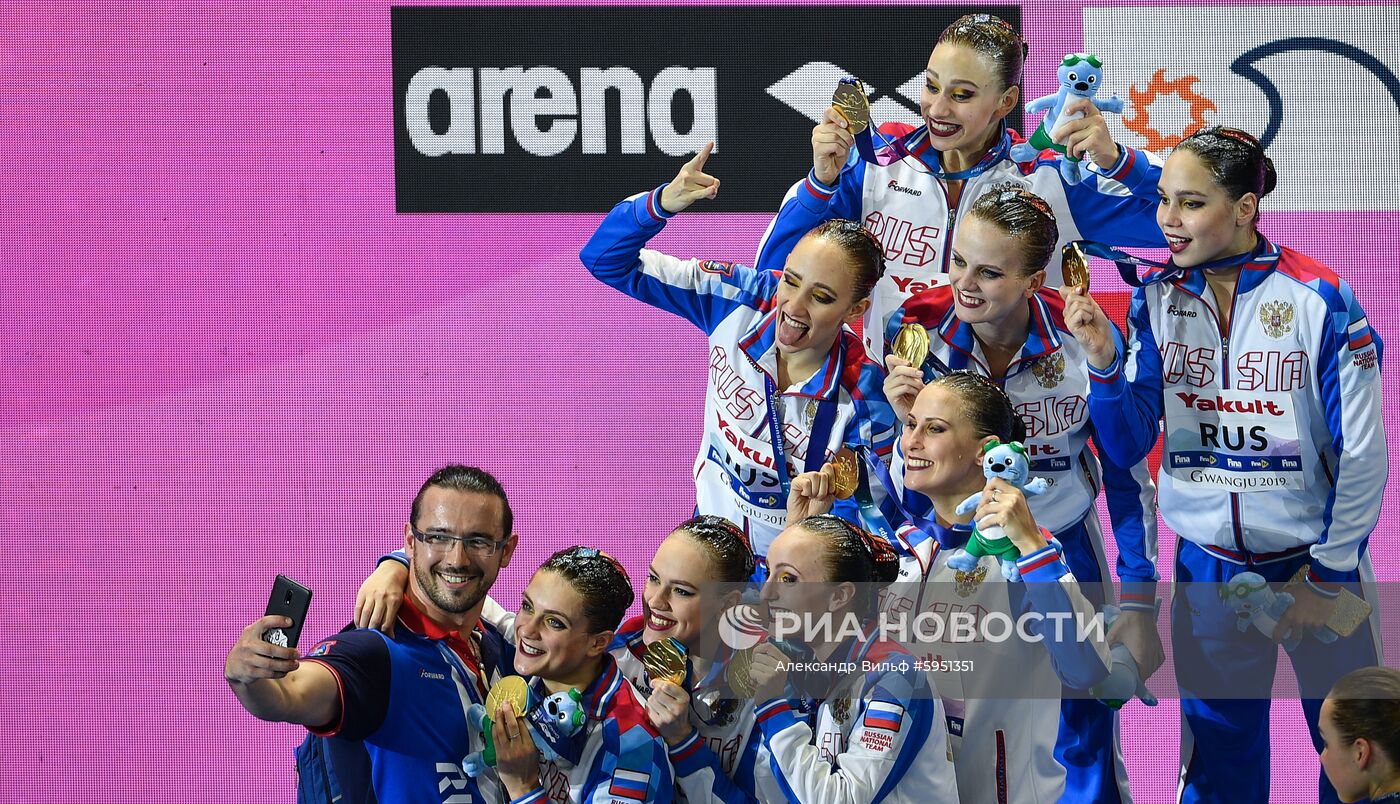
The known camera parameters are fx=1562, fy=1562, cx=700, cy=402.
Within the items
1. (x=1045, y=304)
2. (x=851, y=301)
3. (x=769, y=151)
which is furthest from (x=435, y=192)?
(x=1045, y=304)

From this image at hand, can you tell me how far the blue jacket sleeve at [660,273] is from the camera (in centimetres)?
412

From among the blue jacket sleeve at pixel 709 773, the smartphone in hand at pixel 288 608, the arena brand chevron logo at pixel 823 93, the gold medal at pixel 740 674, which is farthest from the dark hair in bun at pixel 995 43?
the smartphone in hand at pixel 288 608

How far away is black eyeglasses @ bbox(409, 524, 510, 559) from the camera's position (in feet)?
11.0

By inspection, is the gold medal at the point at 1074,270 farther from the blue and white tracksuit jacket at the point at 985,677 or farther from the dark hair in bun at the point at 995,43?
the blue and white tracksuit jacket at the point at 985,677

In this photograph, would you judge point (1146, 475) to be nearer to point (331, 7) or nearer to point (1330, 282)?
point (1330, 282)

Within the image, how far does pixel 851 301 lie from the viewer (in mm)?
3832

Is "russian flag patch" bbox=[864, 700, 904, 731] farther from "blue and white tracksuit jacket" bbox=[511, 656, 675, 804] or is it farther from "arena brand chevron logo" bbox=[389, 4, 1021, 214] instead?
"arena brand chevron logo" bbox=[389, 4, 1021, 214]

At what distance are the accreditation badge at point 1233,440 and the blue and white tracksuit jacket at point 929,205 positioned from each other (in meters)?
0.57

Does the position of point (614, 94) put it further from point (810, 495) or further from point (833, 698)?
point (833, 698)

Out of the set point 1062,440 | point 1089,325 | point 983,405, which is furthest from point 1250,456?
point 983,405

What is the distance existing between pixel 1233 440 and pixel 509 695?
1928mm

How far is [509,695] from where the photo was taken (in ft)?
9.99

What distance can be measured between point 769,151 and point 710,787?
266 centimetres

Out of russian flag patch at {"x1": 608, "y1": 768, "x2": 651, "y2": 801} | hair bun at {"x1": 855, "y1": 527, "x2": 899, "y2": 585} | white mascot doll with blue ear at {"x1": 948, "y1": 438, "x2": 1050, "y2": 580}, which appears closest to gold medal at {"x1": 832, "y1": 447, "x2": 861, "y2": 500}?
hair bun at {"x1": 855, "y1": 527, "x2": 899, "y2": 585}
